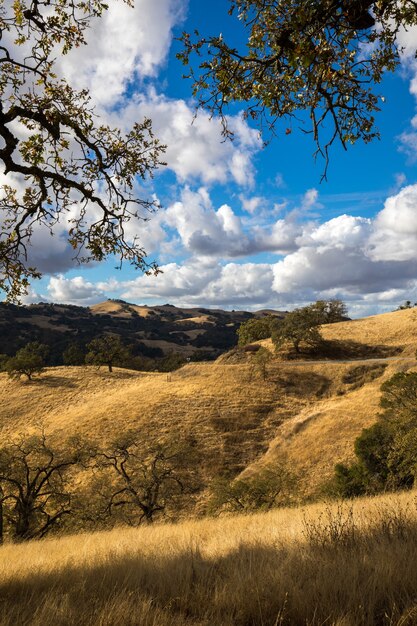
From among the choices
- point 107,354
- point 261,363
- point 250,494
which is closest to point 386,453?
point 250,494

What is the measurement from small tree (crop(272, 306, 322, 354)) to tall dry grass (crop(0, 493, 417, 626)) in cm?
6011

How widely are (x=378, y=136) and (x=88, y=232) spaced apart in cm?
606

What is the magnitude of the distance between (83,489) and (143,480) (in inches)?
314

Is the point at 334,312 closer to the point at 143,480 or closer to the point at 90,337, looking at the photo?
the point at 143,480

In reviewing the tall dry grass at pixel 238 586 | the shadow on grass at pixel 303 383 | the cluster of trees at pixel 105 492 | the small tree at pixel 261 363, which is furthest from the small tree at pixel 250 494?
the small tree at pixel 261 363

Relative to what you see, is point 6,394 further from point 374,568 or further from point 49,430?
point 374,568

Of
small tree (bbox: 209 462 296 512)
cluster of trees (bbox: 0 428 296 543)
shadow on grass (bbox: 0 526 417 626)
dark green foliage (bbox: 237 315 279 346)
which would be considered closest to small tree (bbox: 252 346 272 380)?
cluster of trees (bbox: 0 428 296 543)

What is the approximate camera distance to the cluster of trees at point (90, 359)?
66.0m

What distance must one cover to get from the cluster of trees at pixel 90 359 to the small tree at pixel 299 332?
30579 millimetres

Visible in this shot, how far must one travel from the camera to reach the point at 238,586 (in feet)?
12.4

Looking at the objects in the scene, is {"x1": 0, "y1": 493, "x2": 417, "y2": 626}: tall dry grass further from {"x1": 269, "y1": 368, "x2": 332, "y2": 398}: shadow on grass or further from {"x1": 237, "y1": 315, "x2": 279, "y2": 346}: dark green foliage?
{"x1": 237, "y1": 315, "x2": 279, "y2": 346}: dark green foliage

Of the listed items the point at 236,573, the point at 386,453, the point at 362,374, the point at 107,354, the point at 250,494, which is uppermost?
the point at 107,354

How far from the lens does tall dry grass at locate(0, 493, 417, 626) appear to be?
3.39 meters

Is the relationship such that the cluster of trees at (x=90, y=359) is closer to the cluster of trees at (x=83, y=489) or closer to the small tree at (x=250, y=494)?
the cluster of trees at (x=83, y=489)
